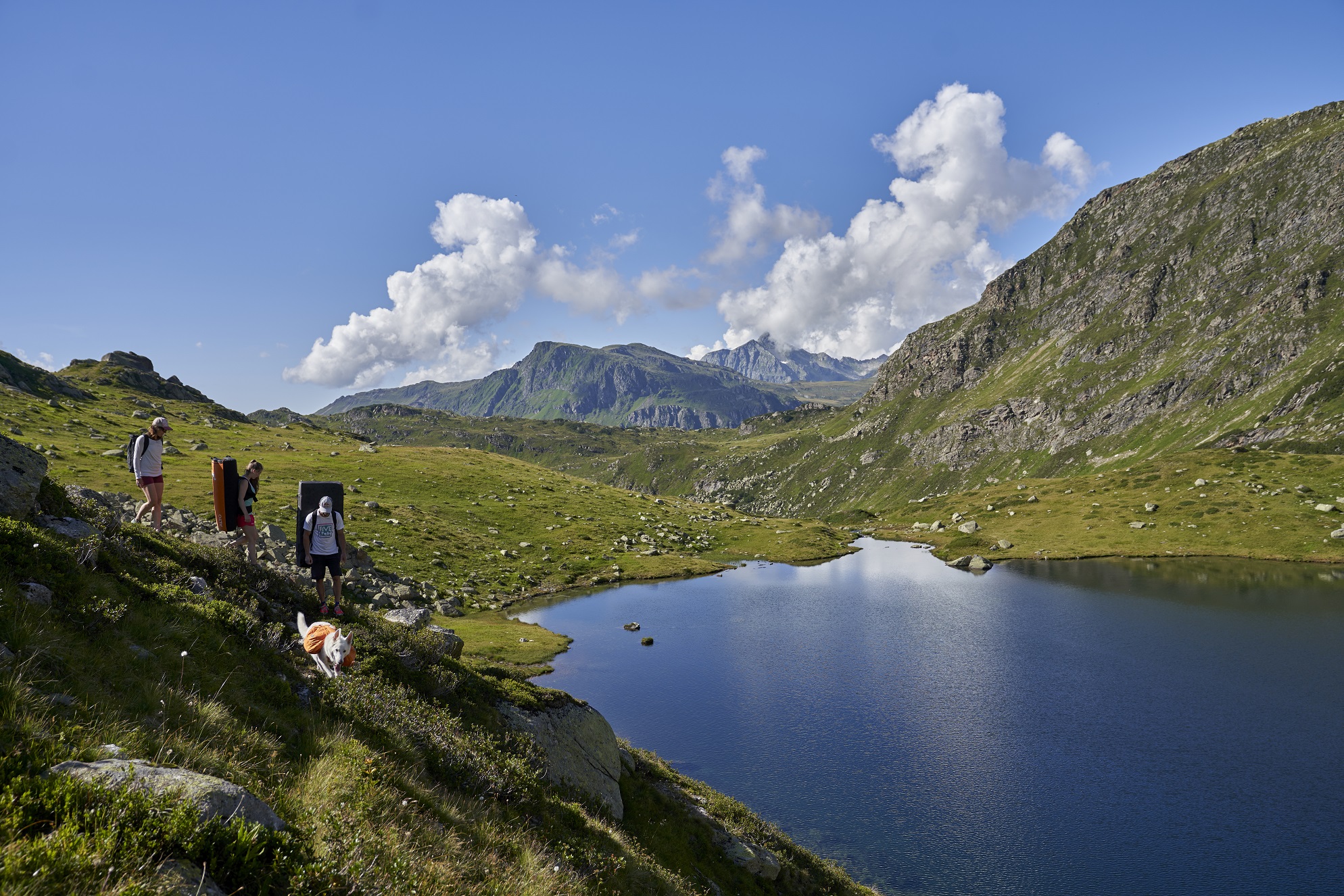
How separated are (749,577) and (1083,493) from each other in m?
105

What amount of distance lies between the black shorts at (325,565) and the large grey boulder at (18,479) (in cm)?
733

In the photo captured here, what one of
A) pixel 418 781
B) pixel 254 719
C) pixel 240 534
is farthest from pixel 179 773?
pixel 240 534

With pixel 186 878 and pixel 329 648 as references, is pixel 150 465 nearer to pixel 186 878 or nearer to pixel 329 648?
pixel 329 648

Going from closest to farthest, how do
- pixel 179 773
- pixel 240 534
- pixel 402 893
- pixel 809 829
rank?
pixel 179 773, pixel 402 893, pixel 240 534, pixel 809 829

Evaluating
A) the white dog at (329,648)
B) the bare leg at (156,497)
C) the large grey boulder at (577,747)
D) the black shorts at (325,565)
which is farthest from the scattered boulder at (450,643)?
the bare leg at (156,497)

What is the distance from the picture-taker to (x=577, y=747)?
74.8 feet

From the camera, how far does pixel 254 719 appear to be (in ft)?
39.3

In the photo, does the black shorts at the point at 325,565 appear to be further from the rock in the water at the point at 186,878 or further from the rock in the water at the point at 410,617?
the rock in the water at the point at 186,878

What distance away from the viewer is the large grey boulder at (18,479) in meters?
14.5

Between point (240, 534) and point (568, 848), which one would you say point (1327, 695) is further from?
point (240, 534)

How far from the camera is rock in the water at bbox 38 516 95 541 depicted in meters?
14.8

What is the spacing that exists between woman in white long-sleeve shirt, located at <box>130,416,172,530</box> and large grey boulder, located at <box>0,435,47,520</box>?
5.88m

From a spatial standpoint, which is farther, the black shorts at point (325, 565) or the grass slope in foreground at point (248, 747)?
the black shorts at point (325, 565)

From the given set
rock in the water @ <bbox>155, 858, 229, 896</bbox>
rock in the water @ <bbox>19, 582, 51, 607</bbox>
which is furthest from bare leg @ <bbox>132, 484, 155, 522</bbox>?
rock in the water @ <bbox>155, 858, 229, 896</bbox>
